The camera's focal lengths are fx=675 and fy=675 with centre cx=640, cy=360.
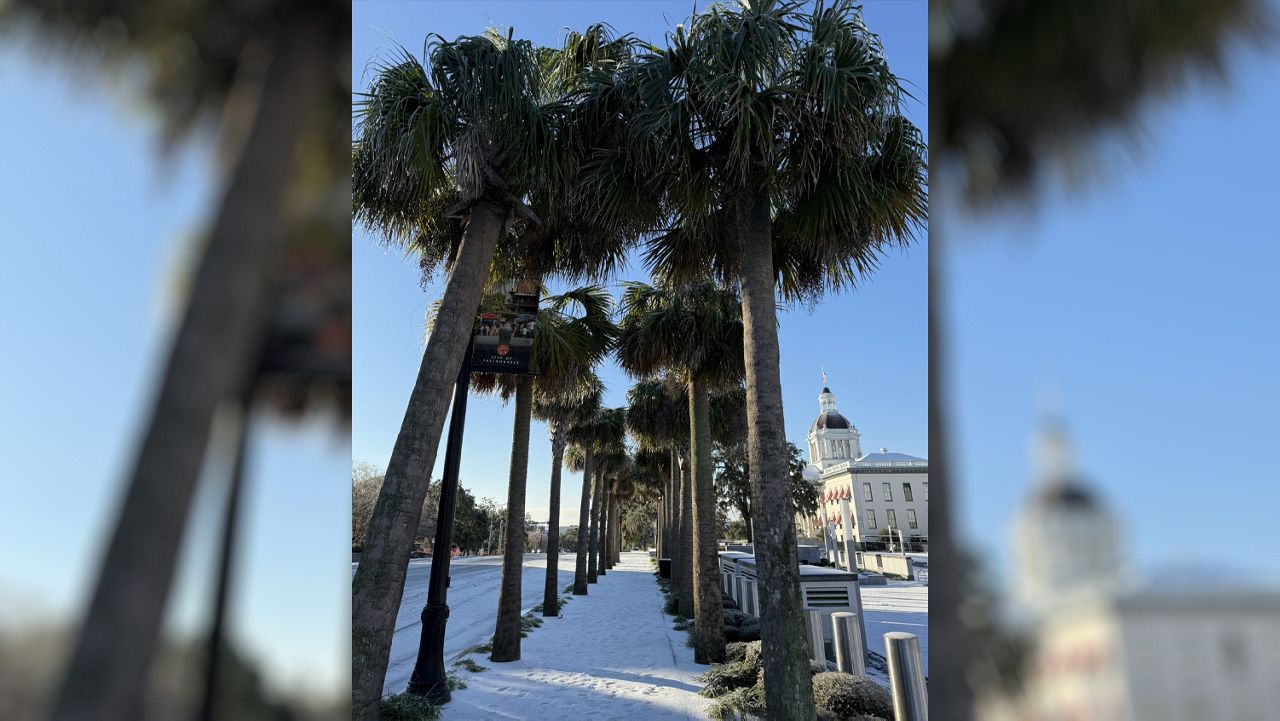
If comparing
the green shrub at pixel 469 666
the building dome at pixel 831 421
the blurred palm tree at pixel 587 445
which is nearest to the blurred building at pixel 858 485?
the building dome at pixel 831 421

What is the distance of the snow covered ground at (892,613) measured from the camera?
48.2ft

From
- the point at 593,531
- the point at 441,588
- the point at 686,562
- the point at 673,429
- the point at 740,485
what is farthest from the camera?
the point at 740,485

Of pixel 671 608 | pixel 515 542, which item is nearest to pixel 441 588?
pixel 515 542

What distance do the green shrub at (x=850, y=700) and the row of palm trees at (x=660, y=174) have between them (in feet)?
3.96

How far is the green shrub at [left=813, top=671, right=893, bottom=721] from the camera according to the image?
675 centimetres

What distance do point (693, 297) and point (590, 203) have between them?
6.35 meters

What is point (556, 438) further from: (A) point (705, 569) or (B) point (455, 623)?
Answer: (A) point (705, 569)

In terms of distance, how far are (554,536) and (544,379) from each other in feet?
28.2

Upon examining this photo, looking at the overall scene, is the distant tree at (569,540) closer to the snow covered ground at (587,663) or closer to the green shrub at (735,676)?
the snow covered ground at (587,663)
